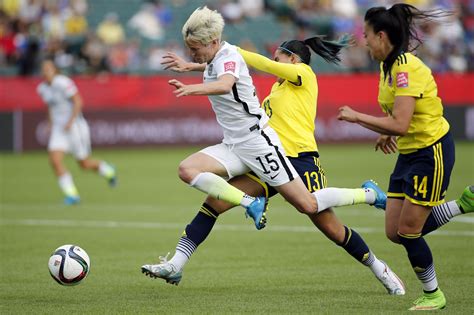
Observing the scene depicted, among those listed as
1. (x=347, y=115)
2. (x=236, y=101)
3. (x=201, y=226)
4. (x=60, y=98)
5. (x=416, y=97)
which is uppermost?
(x=416, y=97)

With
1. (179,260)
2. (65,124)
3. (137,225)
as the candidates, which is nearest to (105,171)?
(65,124)

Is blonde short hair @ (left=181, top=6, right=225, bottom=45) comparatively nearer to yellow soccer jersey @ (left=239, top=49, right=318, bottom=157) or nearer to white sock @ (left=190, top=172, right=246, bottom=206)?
yellow soccer jersey @ (left=239, top=49, right=318, bottom=157)

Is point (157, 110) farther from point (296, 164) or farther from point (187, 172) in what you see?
point (187, 172)

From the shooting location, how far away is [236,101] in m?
8.32

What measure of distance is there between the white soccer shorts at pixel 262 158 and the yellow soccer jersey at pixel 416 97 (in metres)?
1.10

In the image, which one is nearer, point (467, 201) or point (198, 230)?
point (467, 201)

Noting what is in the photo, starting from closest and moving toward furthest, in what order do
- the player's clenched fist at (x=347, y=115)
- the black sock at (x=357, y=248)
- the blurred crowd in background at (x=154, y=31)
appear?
the player's clenched fist at (x=347, y=115) → the black sock at (x=357, y=248) → the blurred crowd in background at (x=154, y=31)

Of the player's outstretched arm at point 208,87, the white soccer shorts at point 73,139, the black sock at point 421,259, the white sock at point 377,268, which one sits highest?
the player's outstretched arm at point 208,87

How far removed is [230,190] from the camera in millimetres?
8359

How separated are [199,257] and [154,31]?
2050cm

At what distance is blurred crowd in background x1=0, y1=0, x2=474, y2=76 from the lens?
28.0 meters

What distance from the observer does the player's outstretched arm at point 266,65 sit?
27.3 feet

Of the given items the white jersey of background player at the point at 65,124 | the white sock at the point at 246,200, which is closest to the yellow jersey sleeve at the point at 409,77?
the white sock at the point at 246,200

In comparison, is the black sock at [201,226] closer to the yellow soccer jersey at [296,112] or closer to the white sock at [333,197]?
the yellow soccer jersey at [296,112]
